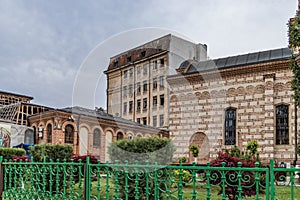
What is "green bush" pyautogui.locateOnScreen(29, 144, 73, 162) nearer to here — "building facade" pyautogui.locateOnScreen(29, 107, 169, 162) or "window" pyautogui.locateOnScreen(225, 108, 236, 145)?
"building facade" pyautogui.locateOnScreen(29, 107, 169, 162)

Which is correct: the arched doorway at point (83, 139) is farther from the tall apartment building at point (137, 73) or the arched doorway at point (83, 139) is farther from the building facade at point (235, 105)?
the tall apartment building at point (137, 73)

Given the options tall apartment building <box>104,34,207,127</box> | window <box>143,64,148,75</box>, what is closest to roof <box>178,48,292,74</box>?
tall apartment building <box>104,34,207,127</box>

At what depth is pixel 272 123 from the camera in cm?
1752

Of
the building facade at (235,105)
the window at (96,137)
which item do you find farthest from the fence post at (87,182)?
the window at (96,137)

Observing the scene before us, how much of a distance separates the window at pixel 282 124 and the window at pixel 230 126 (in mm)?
2195

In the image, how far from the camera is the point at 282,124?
1728 centimetres

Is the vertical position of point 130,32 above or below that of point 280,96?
above

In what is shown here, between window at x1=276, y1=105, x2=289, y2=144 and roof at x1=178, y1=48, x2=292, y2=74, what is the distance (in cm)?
239

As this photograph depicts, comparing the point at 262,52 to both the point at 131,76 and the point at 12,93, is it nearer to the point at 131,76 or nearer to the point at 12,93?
the point at 131,76

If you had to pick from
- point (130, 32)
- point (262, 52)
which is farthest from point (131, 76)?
point (262, 52)

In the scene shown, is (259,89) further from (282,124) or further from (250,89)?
(282,124)

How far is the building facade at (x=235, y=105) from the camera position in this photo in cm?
1727

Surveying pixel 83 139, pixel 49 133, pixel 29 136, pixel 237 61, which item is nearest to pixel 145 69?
pixel 237 61

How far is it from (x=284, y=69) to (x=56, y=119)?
528 inches
